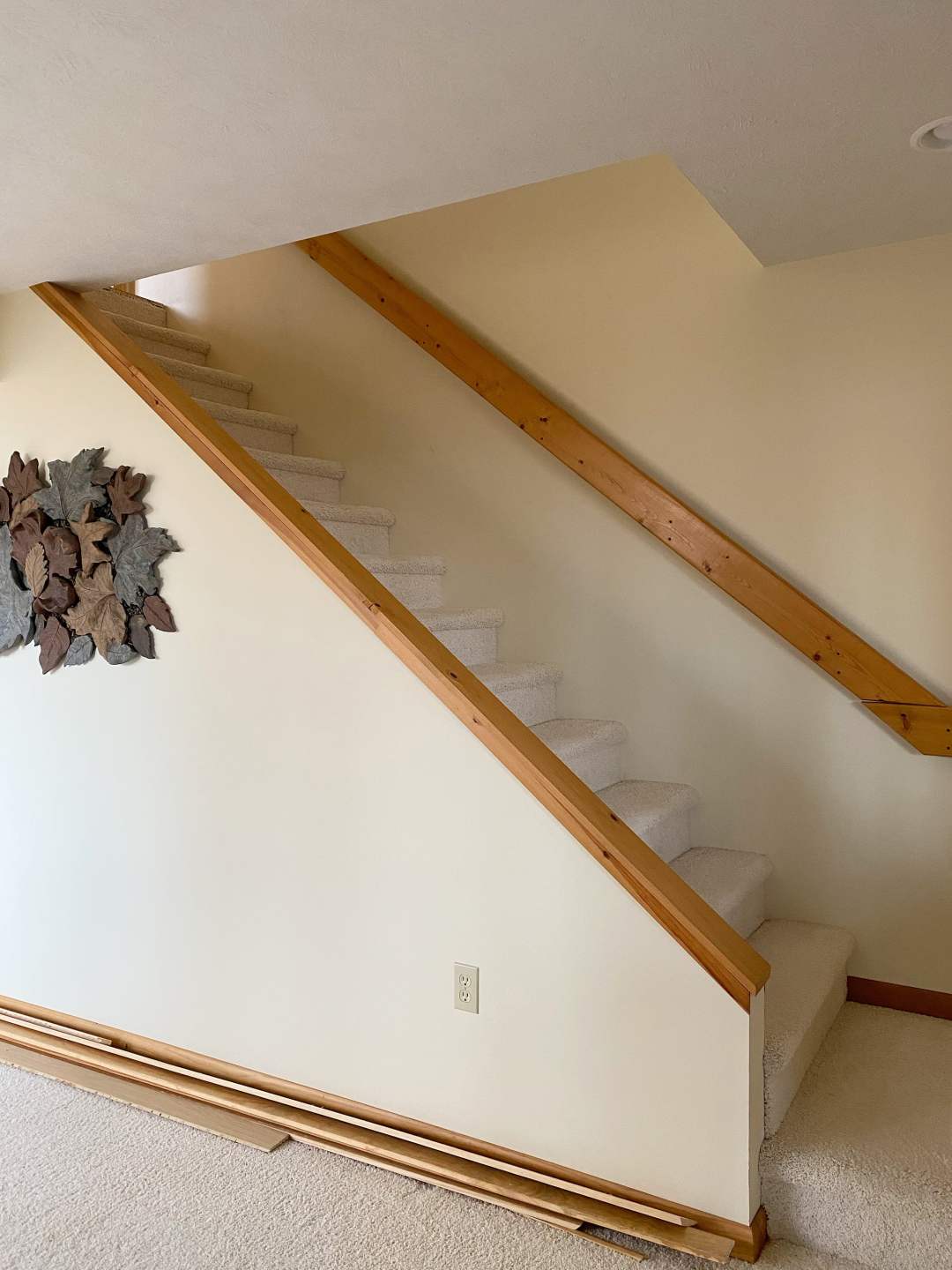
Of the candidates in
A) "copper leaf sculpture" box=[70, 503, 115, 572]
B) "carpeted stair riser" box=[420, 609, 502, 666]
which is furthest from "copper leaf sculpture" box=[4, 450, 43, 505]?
"carpeted stair riser" box=[420, 609, 502, 666]

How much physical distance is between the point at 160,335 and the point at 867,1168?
335 cm

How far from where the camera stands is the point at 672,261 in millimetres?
3047

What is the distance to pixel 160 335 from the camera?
12.1 ft

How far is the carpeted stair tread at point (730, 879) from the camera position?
8.66ft

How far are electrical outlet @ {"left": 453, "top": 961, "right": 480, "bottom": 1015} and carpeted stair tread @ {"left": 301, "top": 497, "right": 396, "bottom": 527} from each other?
4.63 ft

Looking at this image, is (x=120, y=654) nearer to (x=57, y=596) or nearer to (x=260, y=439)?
(x=57, y=596)

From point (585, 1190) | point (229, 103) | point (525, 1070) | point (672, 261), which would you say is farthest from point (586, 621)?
point (229, 103)

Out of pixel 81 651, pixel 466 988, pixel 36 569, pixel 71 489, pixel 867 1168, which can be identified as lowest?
pixel 867 1168

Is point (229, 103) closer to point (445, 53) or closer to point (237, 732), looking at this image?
point (445, 53)

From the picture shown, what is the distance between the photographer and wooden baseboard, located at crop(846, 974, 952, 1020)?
8.92 feet

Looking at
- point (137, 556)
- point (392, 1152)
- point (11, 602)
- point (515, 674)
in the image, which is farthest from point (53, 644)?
point (392, 1152)

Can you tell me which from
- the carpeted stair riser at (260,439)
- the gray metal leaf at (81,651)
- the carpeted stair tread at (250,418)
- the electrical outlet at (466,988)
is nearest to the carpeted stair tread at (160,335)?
the carpeted stair tread at (250,418)

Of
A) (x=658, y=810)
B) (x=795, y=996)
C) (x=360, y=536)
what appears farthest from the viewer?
(x=360, y=536)

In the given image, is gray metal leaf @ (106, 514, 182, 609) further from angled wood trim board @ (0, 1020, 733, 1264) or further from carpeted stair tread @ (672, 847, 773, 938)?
carpeted stair tread @ (672, 847, 773, 938)
